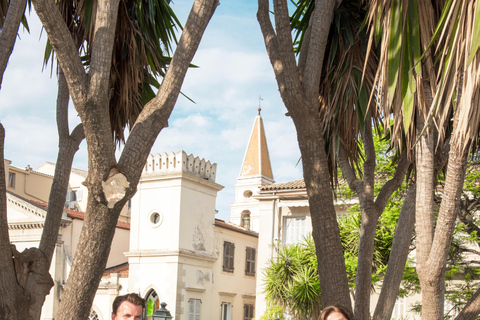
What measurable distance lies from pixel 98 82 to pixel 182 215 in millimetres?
22796

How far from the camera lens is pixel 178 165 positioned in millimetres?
27344

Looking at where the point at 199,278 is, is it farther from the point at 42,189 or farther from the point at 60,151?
the point at 60,151

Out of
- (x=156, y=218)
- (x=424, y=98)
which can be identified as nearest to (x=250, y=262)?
(x=156, y=218)

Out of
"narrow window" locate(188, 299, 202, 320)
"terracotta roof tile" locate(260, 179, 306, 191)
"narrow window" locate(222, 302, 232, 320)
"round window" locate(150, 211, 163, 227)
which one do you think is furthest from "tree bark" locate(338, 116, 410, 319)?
"narrow window" locate(222, 302, 232, 320)

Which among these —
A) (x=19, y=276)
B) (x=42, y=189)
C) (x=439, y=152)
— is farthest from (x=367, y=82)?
(x=42, y=189)

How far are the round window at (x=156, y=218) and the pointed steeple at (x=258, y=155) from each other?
79.0 ft

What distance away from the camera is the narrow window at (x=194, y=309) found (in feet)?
85.7

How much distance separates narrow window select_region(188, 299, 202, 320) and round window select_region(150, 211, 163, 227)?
3.53 m

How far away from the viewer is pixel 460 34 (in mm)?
3770

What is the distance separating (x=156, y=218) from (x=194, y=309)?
4.20 m

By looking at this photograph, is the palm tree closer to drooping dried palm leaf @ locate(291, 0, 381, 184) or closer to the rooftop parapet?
drooping dried palm leaf @ locate(291, 0, 381, 184)

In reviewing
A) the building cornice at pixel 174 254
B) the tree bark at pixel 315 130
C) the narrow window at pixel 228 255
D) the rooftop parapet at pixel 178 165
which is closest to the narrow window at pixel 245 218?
the narrow window at pixel 228 255

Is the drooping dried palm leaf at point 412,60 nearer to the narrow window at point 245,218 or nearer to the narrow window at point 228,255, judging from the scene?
the narrow window at point 228,255

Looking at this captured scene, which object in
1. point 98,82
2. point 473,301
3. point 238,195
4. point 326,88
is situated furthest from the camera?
point 238,195
